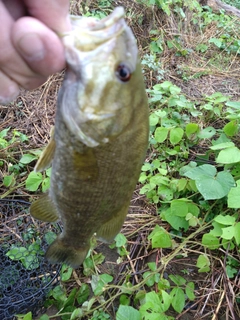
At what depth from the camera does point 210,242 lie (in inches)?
104

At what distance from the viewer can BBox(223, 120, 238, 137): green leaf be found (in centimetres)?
325

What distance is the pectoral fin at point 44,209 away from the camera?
171 centimetres

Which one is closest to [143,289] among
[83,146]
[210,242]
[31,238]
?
[210,242]

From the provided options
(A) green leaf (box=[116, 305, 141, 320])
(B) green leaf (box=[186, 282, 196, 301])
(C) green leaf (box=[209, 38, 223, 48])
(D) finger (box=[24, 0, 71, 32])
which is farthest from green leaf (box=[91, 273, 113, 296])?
(C) green leaf (box=[209, 38, 223, 48])

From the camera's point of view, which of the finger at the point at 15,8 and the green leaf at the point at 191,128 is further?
the green leaf at the point at 191,128

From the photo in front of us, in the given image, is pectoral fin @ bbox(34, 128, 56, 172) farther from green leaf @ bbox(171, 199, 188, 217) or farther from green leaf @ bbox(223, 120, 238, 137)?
green leaf @ bbox(223, 120, 238, 137)

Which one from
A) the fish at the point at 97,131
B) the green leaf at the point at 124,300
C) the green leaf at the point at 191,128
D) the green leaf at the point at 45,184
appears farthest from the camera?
the green leaf at the point at 191,128

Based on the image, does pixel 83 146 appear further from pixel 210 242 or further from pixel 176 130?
pixel 176 130

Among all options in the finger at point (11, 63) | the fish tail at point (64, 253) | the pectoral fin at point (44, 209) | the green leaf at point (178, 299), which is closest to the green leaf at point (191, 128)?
the green leaf at point (178, 299)

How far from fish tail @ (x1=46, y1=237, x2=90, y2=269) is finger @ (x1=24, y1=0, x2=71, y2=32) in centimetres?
107

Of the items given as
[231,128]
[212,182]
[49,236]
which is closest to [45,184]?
[49,236]

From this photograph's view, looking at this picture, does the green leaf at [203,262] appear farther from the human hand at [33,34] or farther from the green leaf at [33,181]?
the human hand at [33,34]

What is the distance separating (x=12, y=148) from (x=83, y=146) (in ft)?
7.35

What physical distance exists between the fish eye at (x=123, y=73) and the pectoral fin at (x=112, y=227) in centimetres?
60
